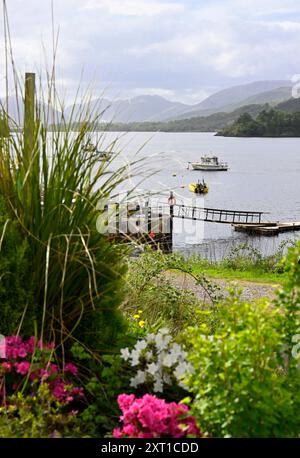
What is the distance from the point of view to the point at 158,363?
2.94 m

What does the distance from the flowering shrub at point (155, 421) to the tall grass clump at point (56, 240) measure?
68 centimetres

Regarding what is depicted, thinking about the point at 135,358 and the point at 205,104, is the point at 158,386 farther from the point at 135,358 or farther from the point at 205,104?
the point at 205,104

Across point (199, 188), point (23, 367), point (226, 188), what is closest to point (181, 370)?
point (23, 367)

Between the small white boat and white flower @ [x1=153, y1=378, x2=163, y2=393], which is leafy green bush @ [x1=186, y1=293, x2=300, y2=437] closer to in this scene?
white flower @ [x1=153, y1=378, x2=163, y2=393]

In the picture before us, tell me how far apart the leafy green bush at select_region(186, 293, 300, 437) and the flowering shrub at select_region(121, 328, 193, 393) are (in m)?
0.44

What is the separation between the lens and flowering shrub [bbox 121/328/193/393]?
113 inches

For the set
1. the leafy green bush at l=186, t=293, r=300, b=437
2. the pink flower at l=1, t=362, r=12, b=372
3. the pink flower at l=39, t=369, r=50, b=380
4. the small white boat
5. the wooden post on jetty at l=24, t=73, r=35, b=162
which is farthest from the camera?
the small white boat

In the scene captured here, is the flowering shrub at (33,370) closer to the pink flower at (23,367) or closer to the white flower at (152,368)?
the pink flower at (23,367)

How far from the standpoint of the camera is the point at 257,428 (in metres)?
2.23

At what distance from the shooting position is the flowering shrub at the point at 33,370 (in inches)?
112

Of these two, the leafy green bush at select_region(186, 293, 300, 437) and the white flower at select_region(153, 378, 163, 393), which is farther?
the white flower at select_region(153, 378, 163, 393)

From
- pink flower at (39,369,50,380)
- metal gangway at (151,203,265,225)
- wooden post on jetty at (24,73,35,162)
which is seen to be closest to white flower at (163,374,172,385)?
pink flower at (39,369,50,380)
